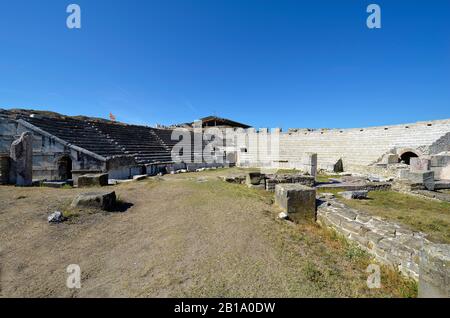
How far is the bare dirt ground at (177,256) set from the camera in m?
2.55

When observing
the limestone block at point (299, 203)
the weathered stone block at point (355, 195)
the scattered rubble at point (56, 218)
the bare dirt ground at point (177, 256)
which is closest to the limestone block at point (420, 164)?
the weathered stone block at point (355, 195)

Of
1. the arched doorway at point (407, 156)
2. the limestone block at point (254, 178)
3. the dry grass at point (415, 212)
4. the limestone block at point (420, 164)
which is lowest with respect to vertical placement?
the dry grass at point (415, 212)

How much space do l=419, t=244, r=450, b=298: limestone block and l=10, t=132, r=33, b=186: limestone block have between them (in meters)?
12.6

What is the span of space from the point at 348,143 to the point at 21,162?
2400 cm

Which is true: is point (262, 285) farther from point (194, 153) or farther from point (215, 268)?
point (194, 153)

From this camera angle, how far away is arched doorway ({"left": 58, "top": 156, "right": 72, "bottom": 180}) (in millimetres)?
12205

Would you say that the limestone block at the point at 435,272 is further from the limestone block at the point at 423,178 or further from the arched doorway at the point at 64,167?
the arched doorway at the point at 64,167

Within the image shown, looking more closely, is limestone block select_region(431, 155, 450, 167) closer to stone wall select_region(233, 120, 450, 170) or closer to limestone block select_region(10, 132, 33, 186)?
stone wall select_region(233, 120, 450, 170)

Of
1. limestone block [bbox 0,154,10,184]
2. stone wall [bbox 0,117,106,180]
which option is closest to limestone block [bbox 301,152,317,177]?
stone wall [bbox 0,117,106,180]

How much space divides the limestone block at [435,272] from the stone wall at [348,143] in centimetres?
1682

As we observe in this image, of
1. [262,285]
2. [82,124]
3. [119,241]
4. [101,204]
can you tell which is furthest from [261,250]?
[82,124]

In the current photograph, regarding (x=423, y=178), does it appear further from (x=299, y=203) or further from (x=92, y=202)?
(x=92, y=202)

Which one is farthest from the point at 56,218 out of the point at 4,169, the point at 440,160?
the point at 440,160
